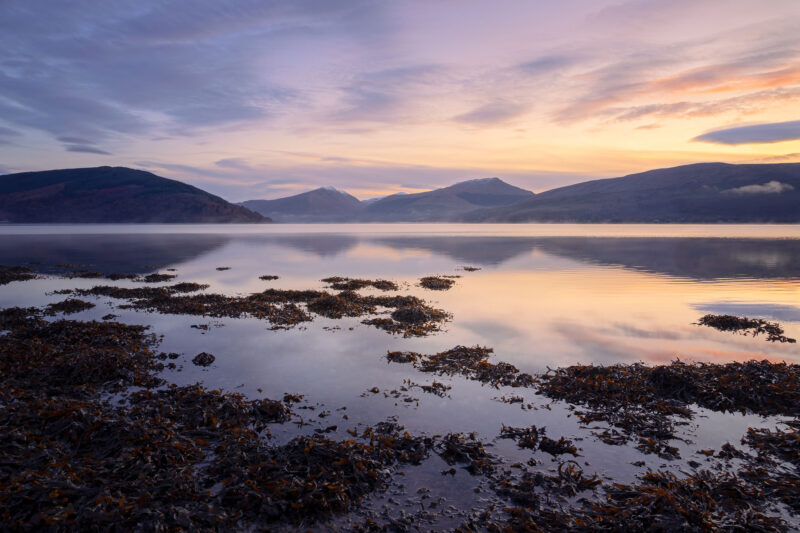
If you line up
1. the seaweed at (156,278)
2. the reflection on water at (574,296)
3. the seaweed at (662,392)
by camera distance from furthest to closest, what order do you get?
the seaweed at (156,278)
the reflection on water at (574,296)
the seaweed at (662,392)

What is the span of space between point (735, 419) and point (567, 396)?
3222mm

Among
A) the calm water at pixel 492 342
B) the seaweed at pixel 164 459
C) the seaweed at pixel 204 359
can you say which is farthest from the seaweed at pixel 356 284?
the seaweed at pixel 164 459

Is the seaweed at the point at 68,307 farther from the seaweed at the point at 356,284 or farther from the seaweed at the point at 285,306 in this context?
the seaweed at the point at 356,284

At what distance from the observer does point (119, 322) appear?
51.9 ft

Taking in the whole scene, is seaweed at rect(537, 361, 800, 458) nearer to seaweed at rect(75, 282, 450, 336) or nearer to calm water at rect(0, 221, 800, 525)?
calm water at rect(0, 221, 800, 525)

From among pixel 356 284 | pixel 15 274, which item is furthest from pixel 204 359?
pixel 15 274

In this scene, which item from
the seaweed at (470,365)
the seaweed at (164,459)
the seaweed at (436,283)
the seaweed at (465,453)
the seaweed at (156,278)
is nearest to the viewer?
the seaweed at (164,459)

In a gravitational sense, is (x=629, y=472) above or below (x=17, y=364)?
below

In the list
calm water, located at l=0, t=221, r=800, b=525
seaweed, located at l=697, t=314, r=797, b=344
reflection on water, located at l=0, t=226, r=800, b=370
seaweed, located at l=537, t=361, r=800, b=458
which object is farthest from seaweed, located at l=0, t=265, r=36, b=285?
seaweed, located at l=697, t=314, r=797, b=344

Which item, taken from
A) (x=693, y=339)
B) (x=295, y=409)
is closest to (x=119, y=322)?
(x=295, y=409)

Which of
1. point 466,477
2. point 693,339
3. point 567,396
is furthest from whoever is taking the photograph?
point 693,339

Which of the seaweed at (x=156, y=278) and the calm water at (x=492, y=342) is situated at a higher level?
the seaweed at (x=156, y=278)

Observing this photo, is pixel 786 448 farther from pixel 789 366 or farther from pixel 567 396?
pixel 789 366

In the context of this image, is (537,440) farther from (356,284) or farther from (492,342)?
(356,284)
